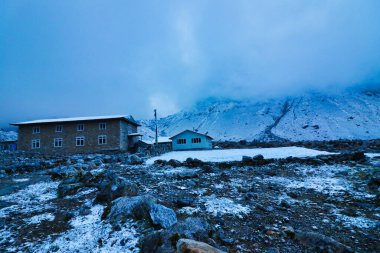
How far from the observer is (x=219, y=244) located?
421cm

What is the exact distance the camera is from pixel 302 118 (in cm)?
11456

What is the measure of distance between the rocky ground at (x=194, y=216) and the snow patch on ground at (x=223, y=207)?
30 millimetres

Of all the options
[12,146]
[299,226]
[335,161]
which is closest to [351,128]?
[335,161]

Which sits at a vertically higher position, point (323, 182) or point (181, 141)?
point (181, 141)

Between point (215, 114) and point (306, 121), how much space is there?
78467mm

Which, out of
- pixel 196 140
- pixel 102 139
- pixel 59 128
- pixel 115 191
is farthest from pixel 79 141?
pixel 115 191

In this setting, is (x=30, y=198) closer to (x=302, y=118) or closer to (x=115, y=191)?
(x=115, y=191)

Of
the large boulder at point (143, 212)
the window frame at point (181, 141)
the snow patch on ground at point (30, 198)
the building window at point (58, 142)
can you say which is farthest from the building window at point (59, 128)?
the large boulder at point (143, 212)

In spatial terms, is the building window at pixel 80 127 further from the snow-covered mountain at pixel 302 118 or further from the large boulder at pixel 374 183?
the snow-covered mountain at pixel 302 118

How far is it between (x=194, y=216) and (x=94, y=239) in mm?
2587

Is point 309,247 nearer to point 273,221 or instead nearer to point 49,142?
point 273,221

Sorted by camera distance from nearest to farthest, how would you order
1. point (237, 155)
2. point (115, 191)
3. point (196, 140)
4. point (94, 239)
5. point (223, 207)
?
point (94, 239)
point (223, 207)
point (115, 191)
point (237, 155)
point (196, 140)

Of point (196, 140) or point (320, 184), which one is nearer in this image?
point (320, 184)

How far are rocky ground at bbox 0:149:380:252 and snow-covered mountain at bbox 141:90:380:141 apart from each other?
8260 cm
